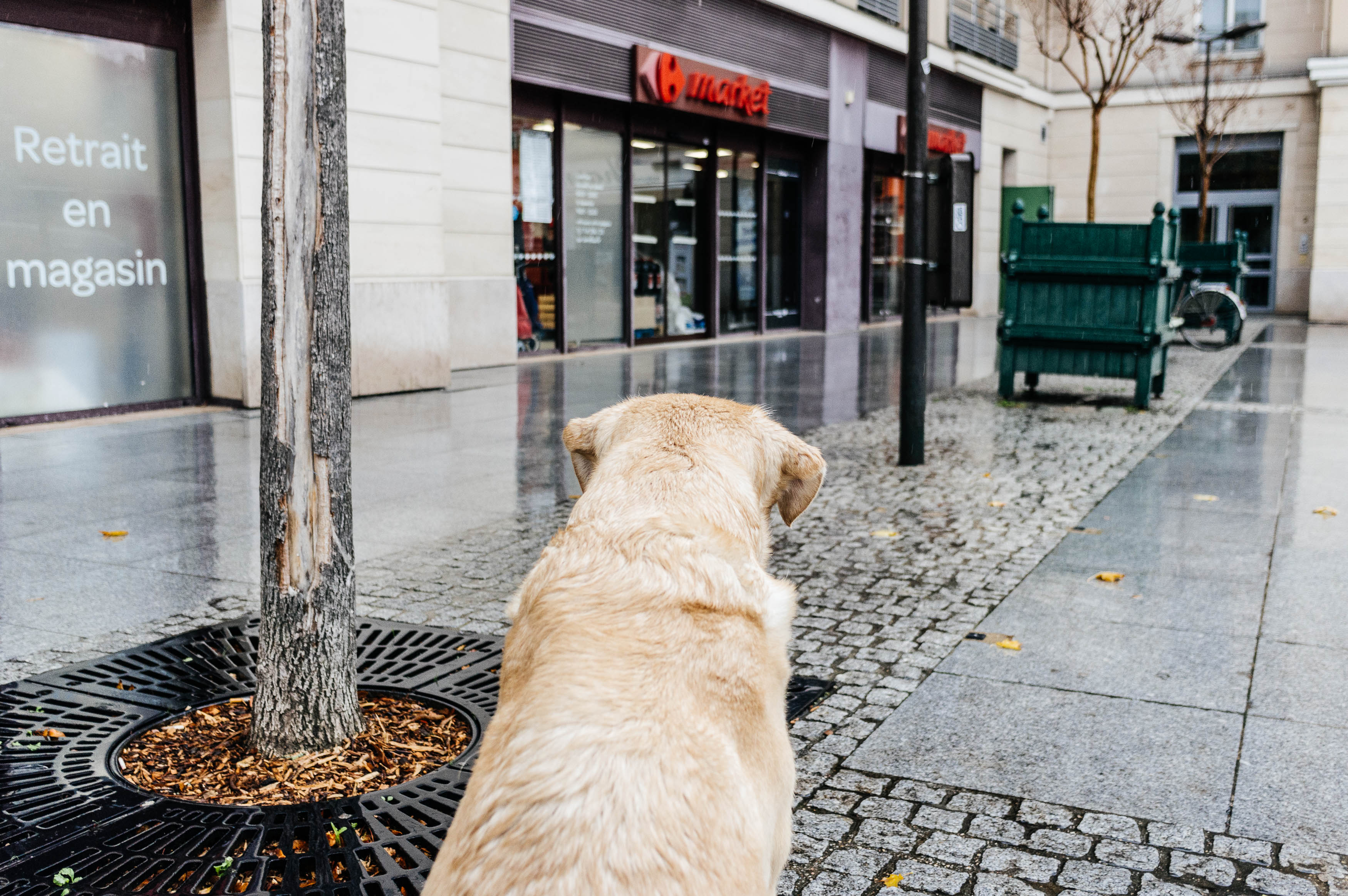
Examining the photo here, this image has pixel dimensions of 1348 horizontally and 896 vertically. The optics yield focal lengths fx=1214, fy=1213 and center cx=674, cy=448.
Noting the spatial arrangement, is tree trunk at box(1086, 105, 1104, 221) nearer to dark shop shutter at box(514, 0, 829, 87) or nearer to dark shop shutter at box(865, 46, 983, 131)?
dark shop shutter at box(865, 46, 983, 131)

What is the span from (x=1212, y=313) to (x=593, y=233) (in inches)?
356

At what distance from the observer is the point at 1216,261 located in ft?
66.0

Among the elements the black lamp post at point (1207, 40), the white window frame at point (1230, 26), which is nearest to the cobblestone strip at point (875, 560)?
the black lamp post at point (1207, 40)

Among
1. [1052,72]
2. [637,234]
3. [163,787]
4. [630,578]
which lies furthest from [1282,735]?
[1052,72]

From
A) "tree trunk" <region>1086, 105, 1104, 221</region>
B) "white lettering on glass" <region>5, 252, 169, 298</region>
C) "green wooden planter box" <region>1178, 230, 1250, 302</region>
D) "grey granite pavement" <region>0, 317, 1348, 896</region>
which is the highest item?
"tree trunk" <region>1086, 105, 1104, 221</region>

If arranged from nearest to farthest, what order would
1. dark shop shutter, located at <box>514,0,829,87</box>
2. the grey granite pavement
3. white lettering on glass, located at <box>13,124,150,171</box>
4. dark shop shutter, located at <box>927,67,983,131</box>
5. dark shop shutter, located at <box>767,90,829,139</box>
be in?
the grey granite pavement
white lettering on glass, located at <box>13,124,150,171</box>
dark shop shutter, located at <box>514,0,829,87</box>
dark shop shutter, located at <box>767,90,829,139</box>
dark shop shutter, located at <box>927,67,983,131</box>

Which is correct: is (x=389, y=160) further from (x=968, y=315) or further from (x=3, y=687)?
(x=968, y=315)

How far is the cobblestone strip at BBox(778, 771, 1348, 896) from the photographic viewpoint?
271 centimetres

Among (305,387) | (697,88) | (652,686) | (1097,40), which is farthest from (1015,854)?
(1097,40)

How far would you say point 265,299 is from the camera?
318 centimetres

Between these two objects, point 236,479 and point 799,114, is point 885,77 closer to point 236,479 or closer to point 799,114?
point 799,114

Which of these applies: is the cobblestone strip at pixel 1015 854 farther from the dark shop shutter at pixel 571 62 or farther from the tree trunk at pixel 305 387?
the dark shop shutter at pixel 571 62

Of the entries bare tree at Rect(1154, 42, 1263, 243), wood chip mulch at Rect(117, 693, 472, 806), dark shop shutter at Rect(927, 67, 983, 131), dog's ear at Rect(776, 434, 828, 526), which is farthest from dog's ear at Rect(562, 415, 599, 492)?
bare tree at Rect(1154, 42, 1263, 243)

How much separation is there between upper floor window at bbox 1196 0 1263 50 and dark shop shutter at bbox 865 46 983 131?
6.95 m
